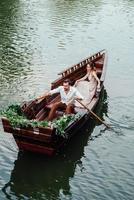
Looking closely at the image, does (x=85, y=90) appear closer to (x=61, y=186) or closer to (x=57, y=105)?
(x=57, y=105)

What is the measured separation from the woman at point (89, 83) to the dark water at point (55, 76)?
3.36 feet

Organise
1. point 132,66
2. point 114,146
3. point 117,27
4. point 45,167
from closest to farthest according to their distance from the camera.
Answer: point 45,167
point 114,146
point 132,66
point 117,27

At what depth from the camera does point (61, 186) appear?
15.2m

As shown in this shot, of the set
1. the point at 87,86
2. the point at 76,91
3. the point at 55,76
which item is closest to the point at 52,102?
the point at 76,91

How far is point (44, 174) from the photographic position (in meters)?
15.8

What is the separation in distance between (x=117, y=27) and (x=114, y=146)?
21.9 meters

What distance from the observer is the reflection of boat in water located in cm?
1480

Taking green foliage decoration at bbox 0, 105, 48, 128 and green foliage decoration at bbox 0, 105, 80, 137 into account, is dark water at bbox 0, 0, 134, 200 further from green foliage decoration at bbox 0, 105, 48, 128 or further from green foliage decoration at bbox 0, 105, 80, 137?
green foliage decoration at bbox 0, 105, 48, 128

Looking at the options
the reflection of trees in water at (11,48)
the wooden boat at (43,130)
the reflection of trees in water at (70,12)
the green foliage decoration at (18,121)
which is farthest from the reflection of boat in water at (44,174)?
the reflection of trees in water at (70,12)

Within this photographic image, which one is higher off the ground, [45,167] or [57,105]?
[57,105]

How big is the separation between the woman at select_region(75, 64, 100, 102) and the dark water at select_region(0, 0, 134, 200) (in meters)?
1.02

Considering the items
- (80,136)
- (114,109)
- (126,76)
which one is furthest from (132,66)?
(80,136)

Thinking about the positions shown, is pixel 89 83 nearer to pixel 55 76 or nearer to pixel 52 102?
pixel 52 102

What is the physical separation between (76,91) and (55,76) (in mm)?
7778
